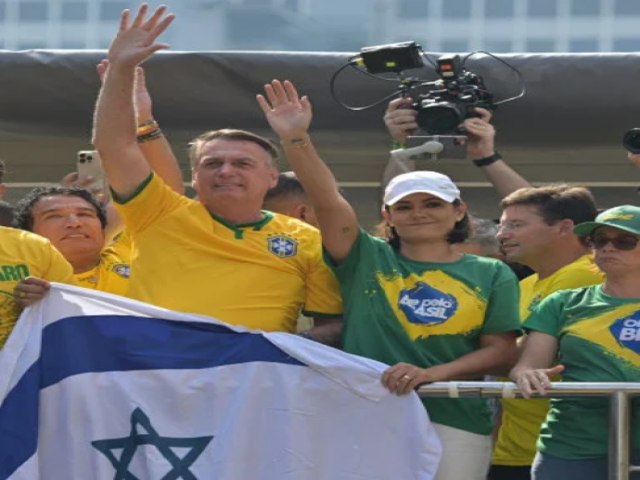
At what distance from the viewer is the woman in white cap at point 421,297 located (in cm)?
536

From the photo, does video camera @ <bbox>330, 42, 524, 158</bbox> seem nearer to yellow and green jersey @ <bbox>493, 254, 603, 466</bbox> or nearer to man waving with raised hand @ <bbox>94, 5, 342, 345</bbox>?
yellow and green jersey @ <bbox>493, 254, 603, 466</bbox>

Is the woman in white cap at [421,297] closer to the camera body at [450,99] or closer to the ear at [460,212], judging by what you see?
the ear at [460,212]

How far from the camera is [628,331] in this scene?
5.25 m

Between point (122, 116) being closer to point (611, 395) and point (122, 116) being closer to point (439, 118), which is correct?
point (439, 118)

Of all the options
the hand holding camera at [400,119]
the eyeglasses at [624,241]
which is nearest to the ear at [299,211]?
the hand holding camera at [400,119]

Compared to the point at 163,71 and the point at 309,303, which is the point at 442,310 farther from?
Result: the point at 163,71

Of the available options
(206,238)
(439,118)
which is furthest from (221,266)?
(439,118)

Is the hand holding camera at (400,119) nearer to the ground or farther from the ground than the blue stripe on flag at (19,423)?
farther from the ground

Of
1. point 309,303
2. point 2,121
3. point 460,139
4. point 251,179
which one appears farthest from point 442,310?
point 2,121

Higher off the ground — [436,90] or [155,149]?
[436,90]

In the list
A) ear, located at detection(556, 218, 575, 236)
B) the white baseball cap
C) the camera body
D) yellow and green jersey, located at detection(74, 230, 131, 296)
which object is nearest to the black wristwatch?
the camera body

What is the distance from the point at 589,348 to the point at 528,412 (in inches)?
29.7

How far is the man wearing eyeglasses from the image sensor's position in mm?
6086

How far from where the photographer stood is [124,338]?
5359 mm
